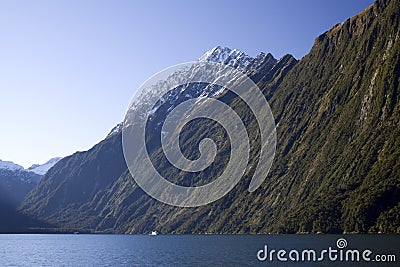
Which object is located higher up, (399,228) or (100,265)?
(399,228)

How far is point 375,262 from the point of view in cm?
8244

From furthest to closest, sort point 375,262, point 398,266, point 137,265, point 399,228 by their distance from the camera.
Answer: point 399,228 → point 137,265 → point 375,262 → point 398,266

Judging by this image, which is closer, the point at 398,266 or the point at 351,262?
the point at 398,266

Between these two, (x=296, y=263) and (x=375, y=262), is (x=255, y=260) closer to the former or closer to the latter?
(x=296, y=263)

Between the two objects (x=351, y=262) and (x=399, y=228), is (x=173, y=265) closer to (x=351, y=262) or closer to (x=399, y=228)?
(x=351, y=262)

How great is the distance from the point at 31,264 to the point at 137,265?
25695 mm

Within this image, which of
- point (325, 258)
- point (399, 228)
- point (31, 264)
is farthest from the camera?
point (399, 228)

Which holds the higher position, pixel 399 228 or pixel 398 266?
pixel 399 228

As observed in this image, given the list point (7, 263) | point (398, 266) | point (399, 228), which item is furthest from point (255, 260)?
point (399, 228)

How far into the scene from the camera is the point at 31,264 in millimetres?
111375

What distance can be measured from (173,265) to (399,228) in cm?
13032

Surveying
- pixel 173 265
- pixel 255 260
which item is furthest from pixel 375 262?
pixel 173 265

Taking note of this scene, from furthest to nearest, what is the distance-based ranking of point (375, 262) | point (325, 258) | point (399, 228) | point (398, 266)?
point (399, 228)
point (325, 258)
point (375, 262)
point (398, 266)

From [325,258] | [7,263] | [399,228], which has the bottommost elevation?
[7,263]
